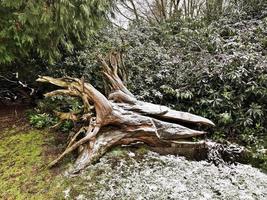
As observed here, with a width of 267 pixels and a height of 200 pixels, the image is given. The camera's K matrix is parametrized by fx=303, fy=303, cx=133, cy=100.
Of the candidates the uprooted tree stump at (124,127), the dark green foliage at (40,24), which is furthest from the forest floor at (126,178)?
the dark green foliage at (40,24)

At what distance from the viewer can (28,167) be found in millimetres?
3494

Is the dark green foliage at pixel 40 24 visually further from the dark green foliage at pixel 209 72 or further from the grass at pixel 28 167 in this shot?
the grass at pixel 28 167

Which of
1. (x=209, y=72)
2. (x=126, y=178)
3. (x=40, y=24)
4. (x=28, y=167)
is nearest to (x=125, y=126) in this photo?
(x=126, y=178)

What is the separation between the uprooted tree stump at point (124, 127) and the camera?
3498 millimetres

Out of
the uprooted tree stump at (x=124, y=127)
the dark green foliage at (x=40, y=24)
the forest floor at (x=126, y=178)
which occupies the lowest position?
the forest floor at (x=126, y=178)

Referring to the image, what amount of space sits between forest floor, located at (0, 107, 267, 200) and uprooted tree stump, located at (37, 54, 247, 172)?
0.13 m

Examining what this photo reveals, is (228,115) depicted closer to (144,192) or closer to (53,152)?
(144,192)

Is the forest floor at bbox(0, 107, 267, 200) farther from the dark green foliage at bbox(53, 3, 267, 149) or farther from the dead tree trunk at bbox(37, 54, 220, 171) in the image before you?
the dark green foliage at bbox(53, 3, 267, 149)

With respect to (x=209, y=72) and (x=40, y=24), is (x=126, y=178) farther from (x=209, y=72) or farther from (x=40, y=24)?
(x=40, y=24)

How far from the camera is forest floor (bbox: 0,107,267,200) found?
306 cm

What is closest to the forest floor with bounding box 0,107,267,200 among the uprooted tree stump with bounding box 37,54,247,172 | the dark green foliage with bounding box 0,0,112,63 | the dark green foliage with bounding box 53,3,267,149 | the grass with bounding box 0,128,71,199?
the grass with bounding box 0,128,71,199

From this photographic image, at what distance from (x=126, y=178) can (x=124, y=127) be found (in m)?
0.65

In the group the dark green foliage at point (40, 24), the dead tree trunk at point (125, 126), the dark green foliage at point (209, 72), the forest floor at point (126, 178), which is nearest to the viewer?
the forest floor at point (126, 178)

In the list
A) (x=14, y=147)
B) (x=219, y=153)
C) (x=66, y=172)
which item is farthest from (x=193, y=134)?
(x=14, y=147)
